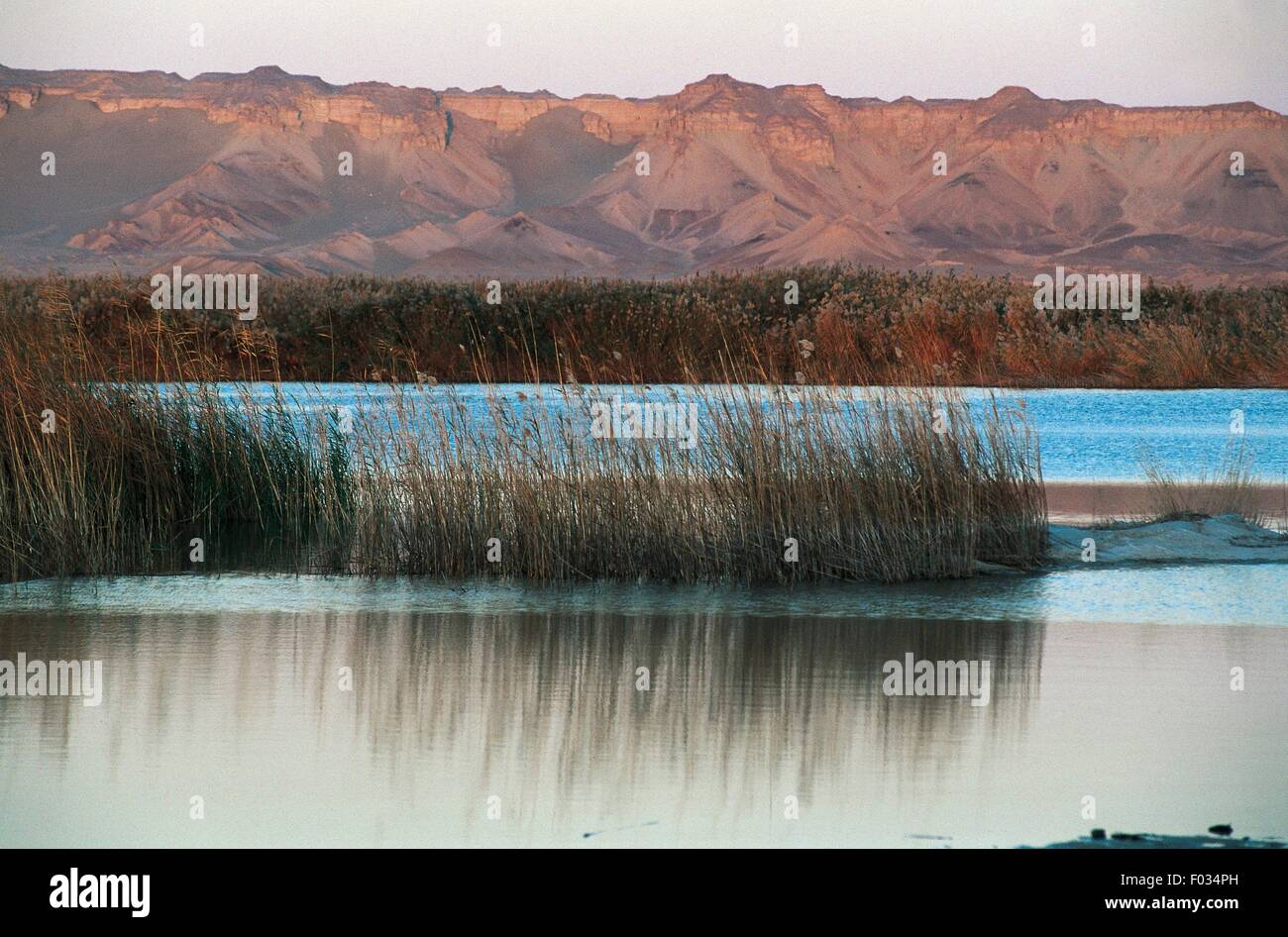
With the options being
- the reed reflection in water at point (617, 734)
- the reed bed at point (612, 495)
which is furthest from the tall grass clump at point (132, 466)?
the reed reflection in water at point (617, 734)

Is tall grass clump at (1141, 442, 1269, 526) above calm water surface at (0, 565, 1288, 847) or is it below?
above

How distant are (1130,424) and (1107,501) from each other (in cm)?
686

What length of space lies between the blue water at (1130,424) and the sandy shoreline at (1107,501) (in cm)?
55

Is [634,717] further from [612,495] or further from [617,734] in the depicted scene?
[612,495]

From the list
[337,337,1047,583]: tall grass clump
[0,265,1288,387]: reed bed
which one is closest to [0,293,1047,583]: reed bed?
[337,337,1047,583]: tall grass clump

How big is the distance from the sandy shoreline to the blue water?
55 cm

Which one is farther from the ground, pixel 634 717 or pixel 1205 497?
pixel 1205 497

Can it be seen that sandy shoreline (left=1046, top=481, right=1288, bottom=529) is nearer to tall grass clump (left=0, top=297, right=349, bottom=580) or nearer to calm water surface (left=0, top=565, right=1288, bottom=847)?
calm water surface (left=0, top=565, right=1288, bottom=847)

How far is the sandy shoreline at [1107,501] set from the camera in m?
12.7

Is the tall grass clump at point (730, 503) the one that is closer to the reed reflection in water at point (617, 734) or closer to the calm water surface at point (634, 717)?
the calm water surface at point (634, 717)

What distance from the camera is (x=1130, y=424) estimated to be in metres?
20.2

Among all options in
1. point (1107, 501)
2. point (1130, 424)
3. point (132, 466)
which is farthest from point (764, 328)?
point (132, 466)

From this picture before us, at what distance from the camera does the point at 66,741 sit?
6250 mm

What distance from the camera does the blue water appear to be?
16031mm
